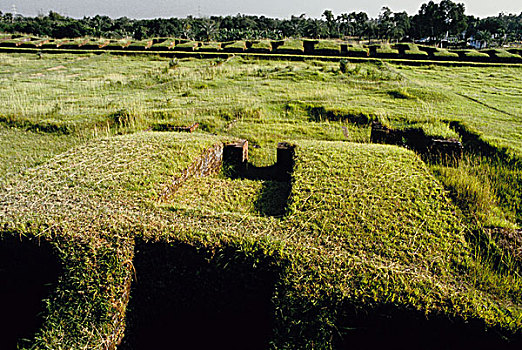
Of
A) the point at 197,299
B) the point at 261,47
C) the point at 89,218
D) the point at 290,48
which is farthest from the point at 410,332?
the point at 261,47

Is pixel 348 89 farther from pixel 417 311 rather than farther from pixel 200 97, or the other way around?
pixel 417 311

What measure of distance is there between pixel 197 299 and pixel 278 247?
585 mm

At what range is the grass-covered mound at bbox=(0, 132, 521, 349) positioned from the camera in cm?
188

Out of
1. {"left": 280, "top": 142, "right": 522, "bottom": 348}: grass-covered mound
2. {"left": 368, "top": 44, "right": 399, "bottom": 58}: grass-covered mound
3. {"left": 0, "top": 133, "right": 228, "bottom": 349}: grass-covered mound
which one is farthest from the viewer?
{"left": 368, "top": 44, "right": 399, "bottom": 58}: grass-covered mound

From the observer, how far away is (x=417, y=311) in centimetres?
182

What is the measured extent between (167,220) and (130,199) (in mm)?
424

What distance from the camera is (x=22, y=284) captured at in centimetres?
234

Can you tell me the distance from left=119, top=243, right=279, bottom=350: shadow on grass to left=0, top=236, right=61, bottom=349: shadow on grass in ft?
1.80

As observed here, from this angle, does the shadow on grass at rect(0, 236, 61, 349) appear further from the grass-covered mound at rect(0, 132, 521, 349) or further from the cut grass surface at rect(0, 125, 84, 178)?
the cut grass surface at rect(0, 125, 84, 178)

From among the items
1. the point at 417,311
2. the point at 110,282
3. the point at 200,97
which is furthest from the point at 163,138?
the point at 200,97

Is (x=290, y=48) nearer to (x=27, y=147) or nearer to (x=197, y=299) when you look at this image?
(x=27, y=147)

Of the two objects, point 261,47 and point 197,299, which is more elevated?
point 261,47

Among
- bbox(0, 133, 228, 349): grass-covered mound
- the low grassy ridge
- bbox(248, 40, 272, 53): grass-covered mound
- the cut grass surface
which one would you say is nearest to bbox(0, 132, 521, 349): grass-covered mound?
bbox(0, 133, 228, 349): grass-covered mound

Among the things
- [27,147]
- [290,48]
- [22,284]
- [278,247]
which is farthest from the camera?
[290,48]
